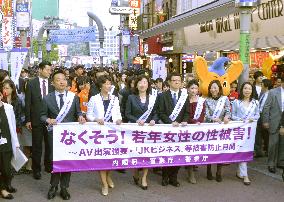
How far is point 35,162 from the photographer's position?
7.41 m

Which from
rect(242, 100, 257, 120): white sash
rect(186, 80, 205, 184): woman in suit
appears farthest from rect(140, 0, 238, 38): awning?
rect(186, 80, 205, 184): woman in suit

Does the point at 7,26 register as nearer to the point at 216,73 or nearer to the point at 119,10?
the point at 119,10

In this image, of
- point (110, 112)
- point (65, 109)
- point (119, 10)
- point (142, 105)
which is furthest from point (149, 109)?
point (119, 10)

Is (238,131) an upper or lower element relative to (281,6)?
lower

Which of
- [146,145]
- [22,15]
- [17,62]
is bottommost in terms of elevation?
[146,145]

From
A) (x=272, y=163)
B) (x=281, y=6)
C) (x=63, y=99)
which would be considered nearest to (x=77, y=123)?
(x=63, y=99)

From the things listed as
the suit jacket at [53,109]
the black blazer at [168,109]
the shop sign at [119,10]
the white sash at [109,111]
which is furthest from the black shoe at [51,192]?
the shop sign at [119,10]

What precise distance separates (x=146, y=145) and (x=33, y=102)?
2.14 m

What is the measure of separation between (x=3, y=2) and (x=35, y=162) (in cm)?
1690

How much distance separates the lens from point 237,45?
16.1 meters

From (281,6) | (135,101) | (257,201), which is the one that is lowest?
(257,201)

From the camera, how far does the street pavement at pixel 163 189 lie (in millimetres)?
6223

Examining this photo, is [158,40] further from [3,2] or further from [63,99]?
[63,99]

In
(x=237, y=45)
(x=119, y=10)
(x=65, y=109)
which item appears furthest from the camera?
(x=119, y=10)
